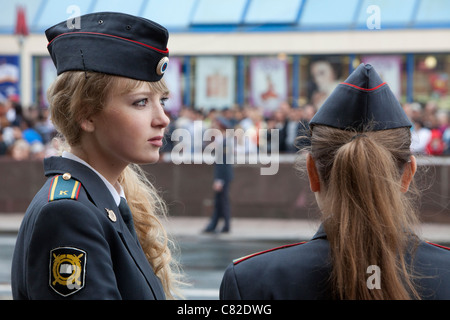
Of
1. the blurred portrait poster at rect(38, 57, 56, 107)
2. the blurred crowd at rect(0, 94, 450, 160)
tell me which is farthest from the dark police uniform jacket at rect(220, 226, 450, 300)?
the blurred portrait poster at rect(38, 57, 56, 107)

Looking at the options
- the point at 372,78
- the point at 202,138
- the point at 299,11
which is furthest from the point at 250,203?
the point at 372,78

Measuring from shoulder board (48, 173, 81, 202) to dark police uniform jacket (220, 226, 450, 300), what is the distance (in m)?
0.49

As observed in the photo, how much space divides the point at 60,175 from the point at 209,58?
76.3ft

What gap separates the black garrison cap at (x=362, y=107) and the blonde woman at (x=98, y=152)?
20.9 inches

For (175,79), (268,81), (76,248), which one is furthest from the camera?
(175,79)

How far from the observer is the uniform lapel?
6.97 feet

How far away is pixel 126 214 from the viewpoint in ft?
7.53

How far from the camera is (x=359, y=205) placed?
1803mm

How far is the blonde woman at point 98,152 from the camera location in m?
1.91

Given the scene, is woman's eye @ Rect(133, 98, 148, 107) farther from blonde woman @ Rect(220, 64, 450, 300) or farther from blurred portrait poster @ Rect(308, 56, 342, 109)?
blurred portrait poster @ Rect(308, 56, 342, 109)

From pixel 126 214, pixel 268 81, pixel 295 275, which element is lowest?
pixel 295 275

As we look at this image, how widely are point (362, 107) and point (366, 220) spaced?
0.30m

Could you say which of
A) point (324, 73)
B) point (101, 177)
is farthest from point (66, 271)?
point (324, 73)

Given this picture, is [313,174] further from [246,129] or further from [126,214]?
[246,129]
